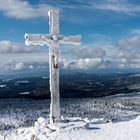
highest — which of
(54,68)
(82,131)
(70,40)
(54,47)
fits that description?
(70,40)

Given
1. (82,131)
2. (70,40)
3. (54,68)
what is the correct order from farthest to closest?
(70,40)
(54,68)
(82,131)

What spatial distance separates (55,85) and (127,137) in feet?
25.1

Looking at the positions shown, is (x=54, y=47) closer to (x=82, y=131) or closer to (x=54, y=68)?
(x=54, y=68)

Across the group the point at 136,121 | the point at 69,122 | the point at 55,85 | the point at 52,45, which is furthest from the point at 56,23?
the point at 136,121

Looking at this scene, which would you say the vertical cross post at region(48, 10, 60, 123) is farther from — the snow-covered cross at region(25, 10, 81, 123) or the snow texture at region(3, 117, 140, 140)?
the snow texture at region(3, 117, 140, 140)

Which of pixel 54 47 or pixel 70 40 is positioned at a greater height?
pixel 70 40

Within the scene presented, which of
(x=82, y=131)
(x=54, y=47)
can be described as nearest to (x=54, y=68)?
(x=54, y=47)

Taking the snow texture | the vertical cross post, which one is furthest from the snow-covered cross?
the snow texture

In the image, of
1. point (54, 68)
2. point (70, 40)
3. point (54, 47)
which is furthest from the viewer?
point (70, 40)

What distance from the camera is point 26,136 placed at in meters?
34.2

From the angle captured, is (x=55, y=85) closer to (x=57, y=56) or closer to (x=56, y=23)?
(x=57, y=56)

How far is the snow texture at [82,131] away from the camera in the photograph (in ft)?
105

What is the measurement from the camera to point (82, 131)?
33.4m

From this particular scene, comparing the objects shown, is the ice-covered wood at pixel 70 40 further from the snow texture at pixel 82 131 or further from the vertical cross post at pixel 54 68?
the snow texture at pixel 82 131
